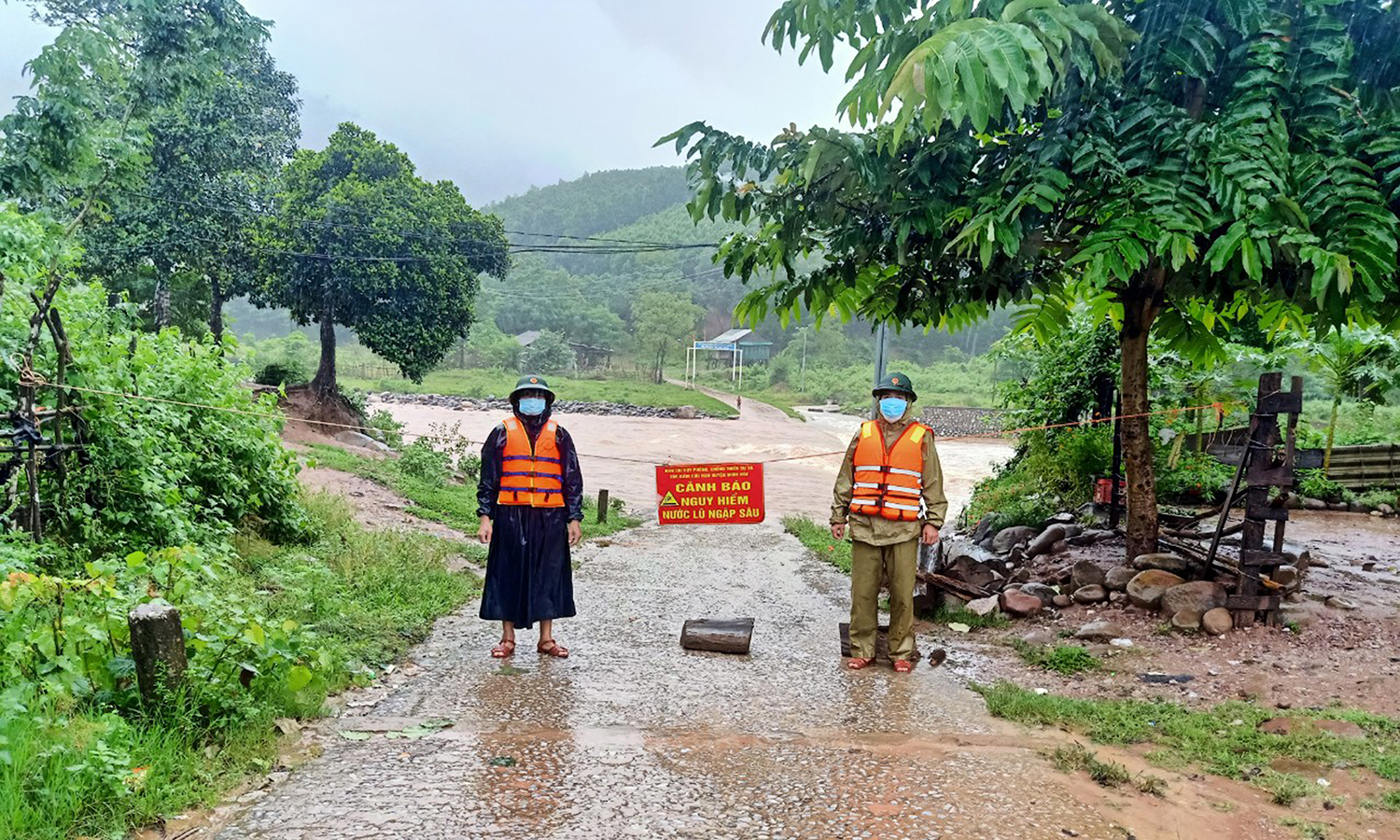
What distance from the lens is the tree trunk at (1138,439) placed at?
7465mm

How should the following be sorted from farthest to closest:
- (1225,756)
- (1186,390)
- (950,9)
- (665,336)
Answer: (665,336), (1186,390), (950,9), (1225,756)

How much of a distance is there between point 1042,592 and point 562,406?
47.6 m

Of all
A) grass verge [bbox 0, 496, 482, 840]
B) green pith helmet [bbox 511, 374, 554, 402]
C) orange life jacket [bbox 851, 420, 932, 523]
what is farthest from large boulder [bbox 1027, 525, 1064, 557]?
grass verge [bbox 0, 496, 482, 840]

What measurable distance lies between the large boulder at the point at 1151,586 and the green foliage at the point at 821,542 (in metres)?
3.17

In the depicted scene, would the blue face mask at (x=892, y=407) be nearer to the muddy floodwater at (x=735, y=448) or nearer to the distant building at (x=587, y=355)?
the muddy floodwater at (x=735, y=448)

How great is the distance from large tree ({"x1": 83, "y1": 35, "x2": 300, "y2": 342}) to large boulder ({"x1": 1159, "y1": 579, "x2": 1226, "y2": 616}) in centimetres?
2341

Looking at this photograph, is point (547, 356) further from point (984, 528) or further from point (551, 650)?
point (551, 650)

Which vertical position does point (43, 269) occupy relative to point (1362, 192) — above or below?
below

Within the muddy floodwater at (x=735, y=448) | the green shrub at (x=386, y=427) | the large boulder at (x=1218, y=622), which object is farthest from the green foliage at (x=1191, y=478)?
the green shrub at (x=386, y=427)

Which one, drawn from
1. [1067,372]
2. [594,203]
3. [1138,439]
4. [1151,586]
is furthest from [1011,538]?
[594,203]

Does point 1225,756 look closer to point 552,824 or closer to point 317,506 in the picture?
point 552,824

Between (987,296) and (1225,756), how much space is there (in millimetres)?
4139

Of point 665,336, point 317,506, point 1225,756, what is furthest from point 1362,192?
point 665,336

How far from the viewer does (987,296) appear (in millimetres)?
7461
